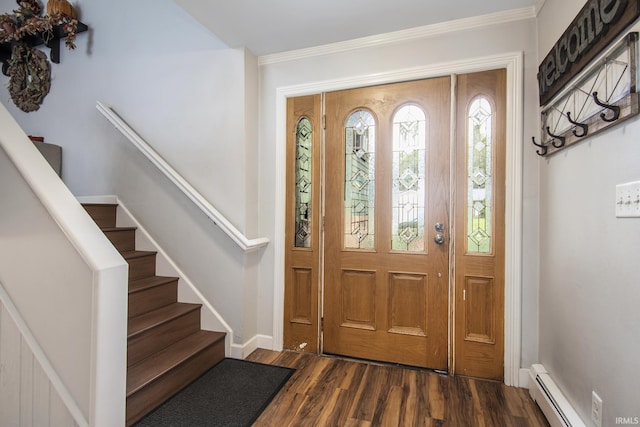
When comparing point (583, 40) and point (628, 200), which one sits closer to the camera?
point (628, 200)

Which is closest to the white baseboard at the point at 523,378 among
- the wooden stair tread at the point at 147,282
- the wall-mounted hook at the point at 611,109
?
the wall-mounted hook at the point at 611,109

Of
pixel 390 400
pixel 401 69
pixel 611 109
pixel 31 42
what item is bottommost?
pixel 390 400

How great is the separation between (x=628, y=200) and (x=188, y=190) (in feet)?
7.61

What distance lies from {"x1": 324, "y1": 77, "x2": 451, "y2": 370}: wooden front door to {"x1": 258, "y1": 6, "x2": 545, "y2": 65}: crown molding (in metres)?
0.30

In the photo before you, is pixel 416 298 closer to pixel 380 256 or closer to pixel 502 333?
pixel 380 256

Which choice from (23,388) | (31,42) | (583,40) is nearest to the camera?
(583,40)

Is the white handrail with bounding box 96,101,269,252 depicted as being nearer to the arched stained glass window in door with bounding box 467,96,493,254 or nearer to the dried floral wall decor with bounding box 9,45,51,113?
the dried floral wall decor with bounding box 9,45,51,113

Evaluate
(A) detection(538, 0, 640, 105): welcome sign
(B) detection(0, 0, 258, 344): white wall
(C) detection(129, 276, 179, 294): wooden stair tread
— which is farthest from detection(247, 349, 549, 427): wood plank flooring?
(A) detection(538, 0, 640, 105): welcome sign

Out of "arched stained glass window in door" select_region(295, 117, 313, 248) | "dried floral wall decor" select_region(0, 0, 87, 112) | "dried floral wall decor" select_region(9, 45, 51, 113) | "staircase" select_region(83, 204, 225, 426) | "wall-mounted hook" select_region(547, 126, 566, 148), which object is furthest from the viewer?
"dried floral wall decor" select_region(9, 45, 51, 113)

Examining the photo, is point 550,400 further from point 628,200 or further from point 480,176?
point 480,176

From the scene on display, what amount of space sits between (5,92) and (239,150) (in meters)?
2.89

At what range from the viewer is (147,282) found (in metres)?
2.22

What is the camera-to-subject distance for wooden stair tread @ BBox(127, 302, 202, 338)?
5.95 feet

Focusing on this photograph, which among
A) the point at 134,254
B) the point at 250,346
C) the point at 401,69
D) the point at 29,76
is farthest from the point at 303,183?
the point at 29,76
